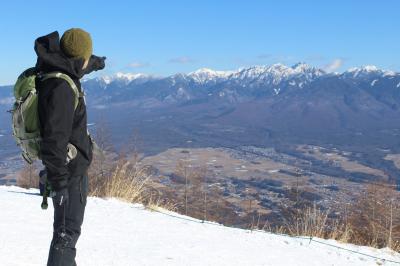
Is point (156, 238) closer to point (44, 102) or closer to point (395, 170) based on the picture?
point (44, 102)

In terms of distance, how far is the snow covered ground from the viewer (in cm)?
456

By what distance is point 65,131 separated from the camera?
2936 mm

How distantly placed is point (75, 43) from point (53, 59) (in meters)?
0.16

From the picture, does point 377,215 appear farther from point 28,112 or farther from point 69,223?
point 28,112

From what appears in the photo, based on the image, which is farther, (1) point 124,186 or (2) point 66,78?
(1) point 124,186

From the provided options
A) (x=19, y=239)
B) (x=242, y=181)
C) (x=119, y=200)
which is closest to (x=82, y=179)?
(x=19, y=239)

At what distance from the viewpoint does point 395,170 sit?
135 metres

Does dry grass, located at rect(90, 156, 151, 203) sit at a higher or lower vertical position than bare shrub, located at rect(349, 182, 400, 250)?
higher

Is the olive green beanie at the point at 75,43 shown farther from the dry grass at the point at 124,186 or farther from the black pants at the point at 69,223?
the dry grass at the point at 124,186

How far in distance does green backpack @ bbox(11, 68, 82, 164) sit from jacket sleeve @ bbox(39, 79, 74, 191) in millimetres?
64

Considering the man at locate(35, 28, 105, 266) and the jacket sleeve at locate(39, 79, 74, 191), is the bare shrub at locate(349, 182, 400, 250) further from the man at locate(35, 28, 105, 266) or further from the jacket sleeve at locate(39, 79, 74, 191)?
the jacket sleeve at locate(39, 79, 74, 191)

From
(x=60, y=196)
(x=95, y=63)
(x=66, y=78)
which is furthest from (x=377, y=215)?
(x=66, y=78)

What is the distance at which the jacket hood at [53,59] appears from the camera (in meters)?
3.07

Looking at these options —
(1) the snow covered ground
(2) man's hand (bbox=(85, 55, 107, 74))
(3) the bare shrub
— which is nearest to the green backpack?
(2) man's hand (bbox=(85, 55, 107, 74))
